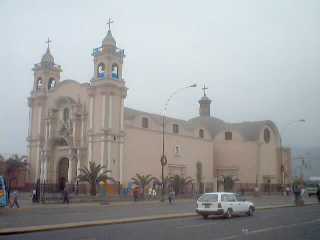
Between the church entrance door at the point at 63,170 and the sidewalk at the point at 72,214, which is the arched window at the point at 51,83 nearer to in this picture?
the church entrance door at the point at 63,170

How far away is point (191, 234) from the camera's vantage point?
1429 centimetres

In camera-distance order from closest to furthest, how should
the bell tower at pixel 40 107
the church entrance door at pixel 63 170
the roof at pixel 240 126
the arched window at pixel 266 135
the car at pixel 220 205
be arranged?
the car at pixel 220 205 < the church entrance door at pixel 63 170 < the bell tower at pixel 40 107 < the roof at pixel 240 126 < the arched window at pixel 266 135

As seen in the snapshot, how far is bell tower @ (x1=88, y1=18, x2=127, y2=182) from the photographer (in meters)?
48.6

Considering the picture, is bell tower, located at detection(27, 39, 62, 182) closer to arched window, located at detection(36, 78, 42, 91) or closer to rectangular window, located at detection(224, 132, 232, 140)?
arched window, located at detection(36, 78, 42, 91)

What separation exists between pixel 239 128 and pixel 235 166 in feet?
20.0

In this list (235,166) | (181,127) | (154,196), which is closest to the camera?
(154,196)

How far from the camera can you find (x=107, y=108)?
4938 centimetres

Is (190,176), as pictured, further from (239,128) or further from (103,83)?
(103,83)

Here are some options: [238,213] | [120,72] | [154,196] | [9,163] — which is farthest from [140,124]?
[238,213]

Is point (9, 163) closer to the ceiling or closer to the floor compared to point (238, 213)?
closer to the ceiling

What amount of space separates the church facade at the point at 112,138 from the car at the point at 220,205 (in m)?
27.7

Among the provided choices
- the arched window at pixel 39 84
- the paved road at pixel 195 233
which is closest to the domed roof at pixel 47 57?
the arched window at pixel 39 84

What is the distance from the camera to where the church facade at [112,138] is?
49.8m

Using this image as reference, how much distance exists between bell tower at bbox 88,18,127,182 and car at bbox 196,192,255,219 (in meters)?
27.6
